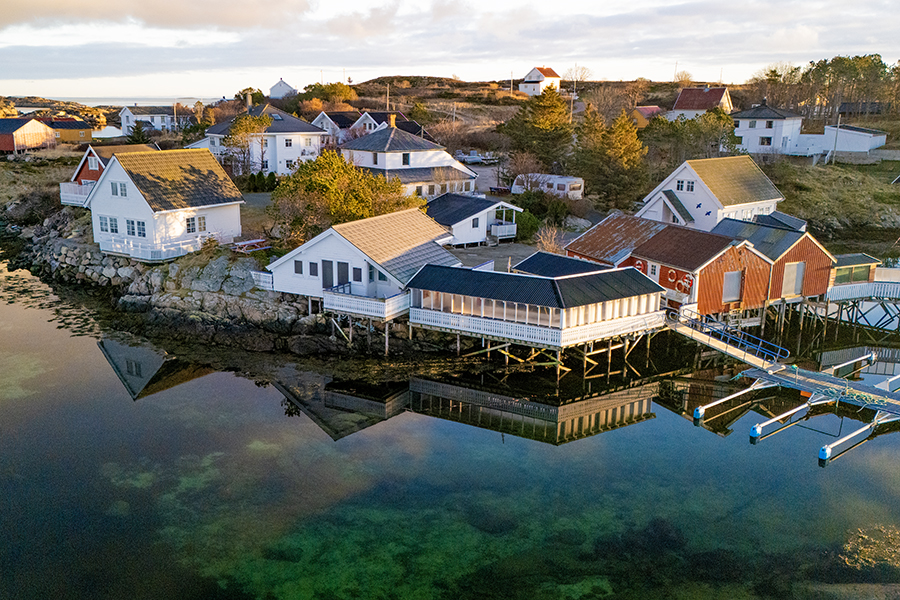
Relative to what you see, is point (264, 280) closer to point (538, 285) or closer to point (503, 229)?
point (538, 285)

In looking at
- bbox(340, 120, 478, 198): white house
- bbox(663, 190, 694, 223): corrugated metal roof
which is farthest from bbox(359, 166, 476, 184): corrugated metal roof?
bbox(663, 190, 694, 223): corrugated metal roof

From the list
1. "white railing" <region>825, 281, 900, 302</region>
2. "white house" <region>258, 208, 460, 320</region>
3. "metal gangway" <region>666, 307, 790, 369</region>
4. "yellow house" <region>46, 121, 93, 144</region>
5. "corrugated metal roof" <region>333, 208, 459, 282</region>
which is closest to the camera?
"metal gangway" <region>666, 307, 790, 369</region>

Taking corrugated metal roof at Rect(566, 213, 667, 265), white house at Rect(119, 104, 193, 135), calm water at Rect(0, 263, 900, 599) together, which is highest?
white house at Rect(119, 104, 193, 135)

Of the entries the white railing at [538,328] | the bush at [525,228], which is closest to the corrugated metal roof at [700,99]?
the bush at [525,228]

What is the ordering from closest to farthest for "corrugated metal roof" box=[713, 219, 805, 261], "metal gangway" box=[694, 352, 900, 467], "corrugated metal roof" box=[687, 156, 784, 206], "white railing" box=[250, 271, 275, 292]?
"metal gangway" box=[694, 352, 900, 467]
"corrugated metal roof" box=[713, 219, 805, 261]
"white railing" box=[250, 271, 275, 292]
"corrugated metal roof" box=[687, 156, 784, 206]

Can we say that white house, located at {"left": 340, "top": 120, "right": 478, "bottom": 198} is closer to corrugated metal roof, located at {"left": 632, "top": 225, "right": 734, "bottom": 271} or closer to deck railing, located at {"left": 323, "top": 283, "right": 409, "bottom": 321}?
corrugated metal roof, located at {"left": 632, "top": 225, "right": 734, "bottom": 271}

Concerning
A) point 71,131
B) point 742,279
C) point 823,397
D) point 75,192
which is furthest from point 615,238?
point 71,131
